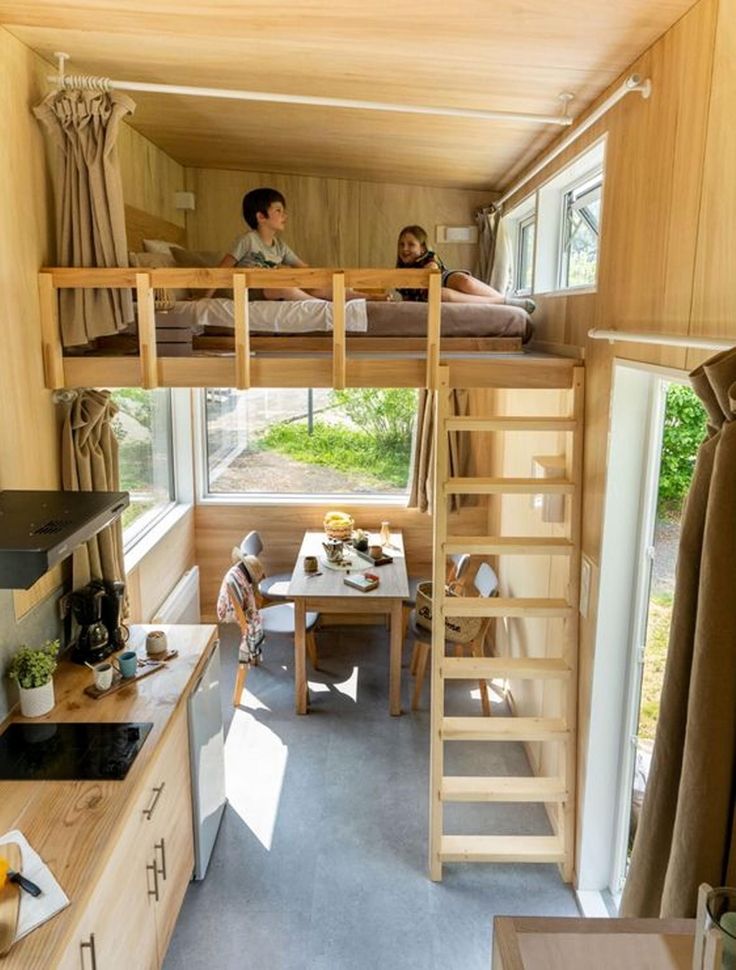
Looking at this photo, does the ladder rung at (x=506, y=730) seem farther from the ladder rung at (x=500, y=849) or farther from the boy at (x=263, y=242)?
the boy at (x=263, y=242)

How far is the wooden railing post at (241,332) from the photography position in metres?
2.76

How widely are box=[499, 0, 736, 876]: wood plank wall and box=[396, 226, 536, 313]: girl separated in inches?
25.8

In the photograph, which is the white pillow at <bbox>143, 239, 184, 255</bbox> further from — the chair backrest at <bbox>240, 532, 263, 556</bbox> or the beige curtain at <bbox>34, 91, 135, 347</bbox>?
the chair backrest at <bbox>240, 532, 263, 556</bbox>

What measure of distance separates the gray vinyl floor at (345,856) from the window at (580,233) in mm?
2655

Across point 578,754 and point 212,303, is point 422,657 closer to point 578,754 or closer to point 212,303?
point 578,754

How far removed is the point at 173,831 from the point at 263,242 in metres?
2.78

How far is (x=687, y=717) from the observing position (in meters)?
1.43

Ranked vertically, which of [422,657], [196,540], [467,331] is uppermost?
[467,331]

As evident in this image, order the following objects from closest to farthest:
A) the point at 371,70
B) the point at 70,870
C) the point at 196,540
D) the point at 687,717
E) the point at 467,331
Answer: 1. the point at 687,717
2. the point at 70,870
3. the point at 371,70
4. the point at 467,331
5. the point at 196,540

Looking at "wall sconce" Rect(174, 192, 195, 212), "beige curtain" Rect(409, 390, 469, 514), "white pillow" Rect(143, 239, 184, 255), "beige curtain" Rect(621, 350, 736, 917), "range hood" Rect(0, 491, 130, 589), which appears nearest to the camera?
"beige curtain" Rect(621, 350, 736, 917)

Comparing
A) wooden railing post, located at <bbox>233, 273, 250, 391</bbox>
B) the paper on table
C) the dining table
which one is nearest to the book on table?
the dining table

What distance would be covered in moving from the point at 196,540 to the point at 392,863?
10.0 ft

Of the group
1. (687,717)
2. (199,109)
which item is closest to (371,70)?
(199,109)

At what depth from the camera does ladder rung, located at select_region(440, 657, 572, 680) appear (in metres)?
3.03
